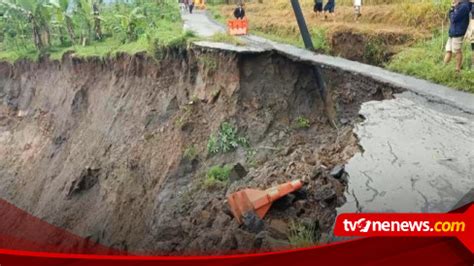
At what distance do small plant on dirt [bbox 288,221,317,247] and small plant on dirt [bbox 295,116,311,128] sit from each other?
1.50m

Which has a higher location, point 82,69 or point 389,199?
point 82,69

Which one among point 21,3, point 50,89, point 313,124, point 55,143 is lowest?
point 313,124

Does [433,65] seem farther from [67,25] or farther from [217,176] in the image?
[67,25]

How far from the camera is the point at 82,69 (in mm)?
2096

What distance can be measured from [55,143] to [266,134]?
1.58 meters


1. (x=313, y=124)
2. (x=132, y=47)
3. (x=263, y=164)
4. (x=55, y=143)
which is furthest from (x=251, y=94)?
(x=55, y=143)

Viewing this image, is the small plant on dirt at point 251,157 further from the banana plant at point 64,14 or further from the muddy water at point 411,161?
the banana plant at point 64,14

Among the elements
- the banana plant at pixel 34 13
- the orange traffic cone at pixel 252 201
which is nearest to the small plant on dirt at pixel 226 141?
the orange traffic cone at pixel 252 201

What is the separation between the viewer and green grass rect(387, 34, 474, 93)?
3.21 m

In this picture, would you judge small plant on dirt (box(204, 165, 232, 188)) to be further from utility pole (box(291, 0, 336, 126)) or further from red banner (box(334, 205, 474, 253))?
utility pole (box(291, 0, 336, 126))

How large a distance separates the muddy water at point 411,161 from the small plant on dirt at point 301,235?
140 mm

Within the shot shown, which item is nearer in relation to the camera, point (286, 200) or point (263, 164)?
point (286, 200)

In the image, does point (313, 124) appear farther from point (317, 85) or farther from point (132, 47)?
point (132, 47)

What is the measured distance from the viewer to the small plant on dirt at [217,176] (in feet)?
6.63
